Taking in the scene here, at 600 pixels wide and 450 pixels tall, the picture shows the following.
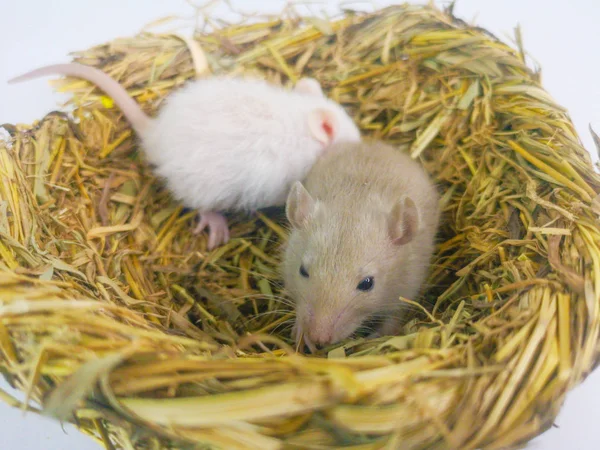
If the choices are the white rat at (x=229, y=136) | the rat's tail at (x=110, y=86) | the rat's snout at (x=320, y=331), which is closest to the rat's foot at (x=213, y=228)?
the white rat at (x=229, y=136)

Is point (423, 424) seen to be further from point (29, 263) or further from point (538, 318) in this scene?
point (29, 263)

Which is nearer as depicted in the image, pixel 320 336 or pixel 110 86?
pixel 320 336

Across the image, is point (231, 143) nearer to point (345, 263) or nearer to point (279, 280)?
point (279, 280)

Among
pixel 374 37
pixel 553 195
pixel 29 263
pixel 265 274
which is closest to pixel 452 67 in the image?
pixel 374 37

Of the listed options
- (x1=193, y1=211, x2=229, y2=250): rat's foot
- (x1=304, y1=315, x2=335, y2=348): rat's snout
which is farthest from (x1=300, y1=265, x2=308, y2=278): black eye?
(x1=193, y1=211, x2=229, y2=250): rat's foot

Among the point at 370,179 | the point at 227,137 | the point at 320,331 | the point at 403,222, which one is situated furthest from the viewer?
the point at 227,137

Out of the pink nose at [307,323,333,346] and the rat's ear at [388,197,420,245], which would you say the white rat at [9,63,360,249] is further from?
the pink nose at [307,323,333,346]

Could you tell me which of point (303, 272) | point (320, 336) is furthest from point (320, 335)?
point (303, 272)
